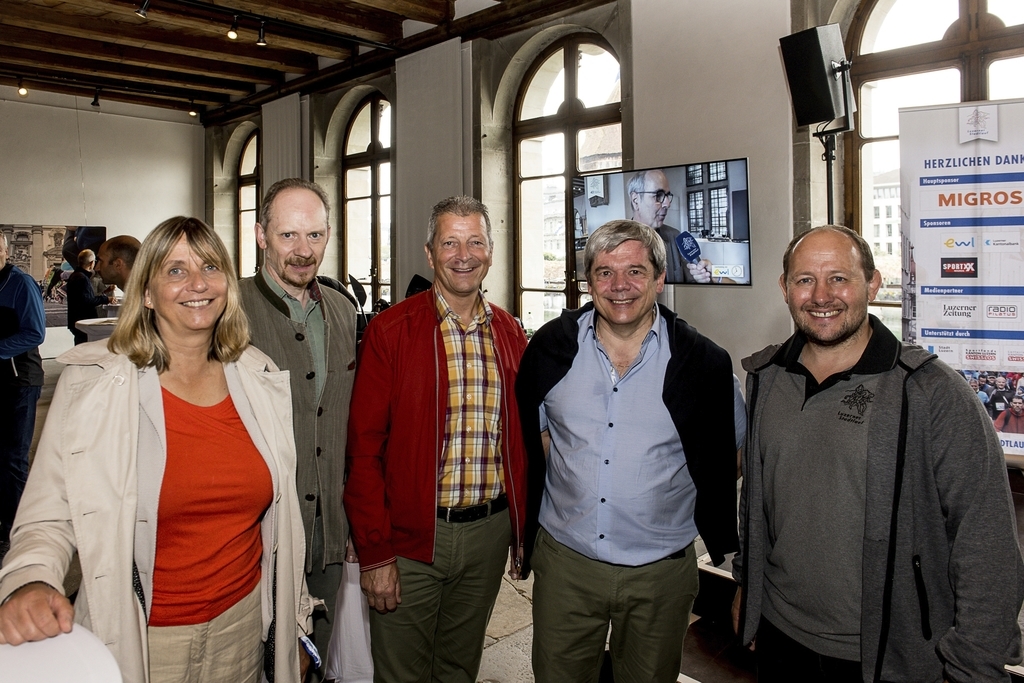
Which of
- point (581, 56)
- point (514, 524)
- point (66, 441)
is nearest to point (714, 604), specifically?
point (514, 524)

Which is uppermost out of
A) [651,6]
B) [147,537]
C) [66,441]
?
[651,6]

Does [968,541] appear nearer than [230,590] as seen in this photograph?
Yes

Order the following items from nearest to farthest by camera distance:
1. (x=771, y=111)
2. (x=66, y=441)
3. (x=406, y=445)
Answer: (x=66, y=441) < (x=406, y=445) < (x=771, y=111)

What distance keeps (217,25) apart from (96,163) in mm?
5592

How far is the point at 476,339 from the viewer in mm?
2334

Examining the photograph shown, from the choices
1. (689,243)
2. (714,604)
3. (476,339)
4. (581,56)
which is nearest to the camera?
(476,339)

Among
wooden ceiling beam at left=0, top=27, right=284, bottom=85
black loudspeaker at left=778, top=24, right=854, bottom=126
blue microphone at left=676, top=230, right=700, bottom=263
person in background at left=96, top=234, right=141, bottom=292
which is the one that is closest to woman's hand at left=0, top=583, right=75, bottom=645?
person in background at left=96, top=234, right=141, bottom=292

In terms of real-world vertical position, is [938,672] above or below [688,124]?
below

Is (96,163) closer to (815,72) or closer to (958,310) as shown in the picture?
(815,72)

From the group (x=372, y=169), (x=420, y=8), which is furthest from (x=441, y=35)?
(x=372, y=169)

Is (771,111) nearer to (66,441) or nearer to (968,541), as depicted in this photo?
(968,541)

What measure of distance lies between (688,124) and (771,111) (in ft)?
2.33

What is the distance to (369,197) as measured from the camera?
10.8 meters

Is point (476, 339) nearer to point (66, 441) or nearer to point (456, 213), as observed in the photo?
point (456, 213)
